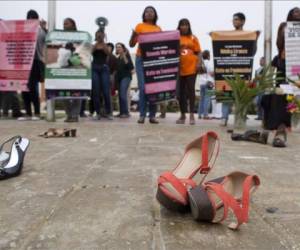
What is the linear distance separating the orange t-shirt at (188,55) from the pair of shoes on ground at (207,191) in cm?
502

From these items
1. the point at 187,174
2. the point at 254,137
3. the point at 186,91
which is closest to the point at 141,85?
the point at 186,91

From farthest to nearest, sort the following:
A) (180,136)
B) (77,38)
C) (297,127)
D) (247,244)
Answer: (77,38) → (297,127) → (180,136) → (247,244)

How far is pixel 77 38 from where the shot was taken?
23.5ft

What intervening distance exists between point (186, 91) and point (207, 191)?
17.9ft

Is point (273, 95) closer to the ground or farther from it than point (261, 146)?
farther from it

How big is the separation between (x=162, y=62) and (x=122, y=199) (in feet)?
16.5

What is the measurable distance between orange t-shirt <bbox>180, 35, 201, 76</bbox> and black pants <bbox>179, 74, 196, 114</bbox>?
3.6 inches

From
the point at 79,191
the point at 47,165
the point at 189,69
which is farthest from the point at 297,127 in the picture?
the point at 79,191

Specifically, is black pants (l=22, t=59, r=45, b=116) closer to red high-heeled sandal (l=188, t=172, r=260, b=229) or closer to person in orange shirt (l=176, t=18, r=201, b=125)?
person in orange shirt (l=176, t=18, r=201, b=125)

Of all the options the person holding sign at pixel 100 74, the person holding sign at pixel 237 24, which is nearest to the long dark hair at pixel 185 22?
the person holding sign at pixel 237 24

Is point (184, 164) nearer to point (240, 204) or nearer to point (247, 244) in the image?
point (240, 204)

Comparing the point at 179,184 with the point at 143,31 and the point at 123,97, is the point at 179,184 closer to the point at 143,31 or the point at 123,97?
the point at 143,31

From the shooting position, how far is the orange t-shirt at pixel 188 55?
7.28 metres

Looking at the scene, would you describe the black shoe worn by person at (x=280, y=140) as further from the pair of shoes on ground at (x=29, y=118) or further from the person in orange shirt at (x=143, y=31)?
the pair of shoes on ground at (x=29, y=118)
